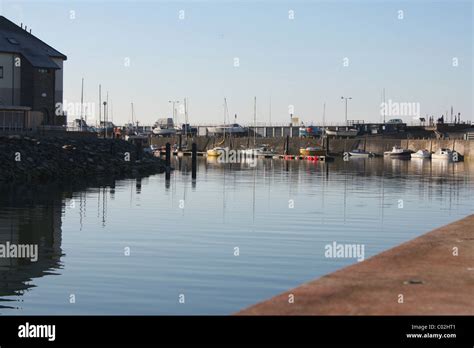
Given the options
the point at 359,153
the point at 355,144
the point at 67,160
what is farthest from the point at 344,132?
the point at 67,160

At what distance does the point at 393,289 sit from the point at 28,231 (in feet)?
72.2

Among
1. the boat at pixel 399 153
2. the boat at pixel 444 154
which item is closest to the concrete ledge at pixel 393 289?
the boat at pixel 444 154

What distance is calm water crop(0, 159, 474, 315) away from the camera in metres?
19.2

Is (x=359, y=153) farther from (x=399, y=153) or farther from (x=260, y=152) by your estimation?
(x=260, y=152)

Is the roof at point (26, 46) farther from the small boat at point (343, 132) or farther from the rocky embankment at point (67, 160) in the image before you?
the small boat at point (343, 132)

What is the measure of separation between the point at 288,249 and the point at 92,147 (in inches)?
2281

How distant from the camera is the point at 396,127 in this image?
18425 cm

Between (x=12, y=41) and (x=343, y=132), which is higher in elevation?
(x=12, y=41)

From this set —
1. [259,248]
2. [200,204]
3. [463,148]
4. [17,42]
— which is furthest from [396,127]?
[259,248]

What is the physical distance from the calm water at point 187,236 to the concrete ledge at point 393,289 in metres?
3.40

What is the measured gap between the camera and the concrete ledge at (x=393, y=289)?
12445 millimetres

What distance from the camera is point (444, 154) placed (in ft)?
440

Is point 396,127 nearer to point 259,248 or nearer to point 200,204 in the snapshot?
point 200,204

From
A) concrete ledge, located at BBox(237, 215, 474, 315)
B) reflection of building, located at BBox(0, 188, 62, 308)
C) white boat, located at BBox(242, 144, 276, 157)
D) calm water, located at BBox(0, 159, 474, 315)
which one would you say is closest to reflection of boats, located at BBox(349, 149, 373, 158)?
white boat, located at BBox(242, 144, 276, 157)
